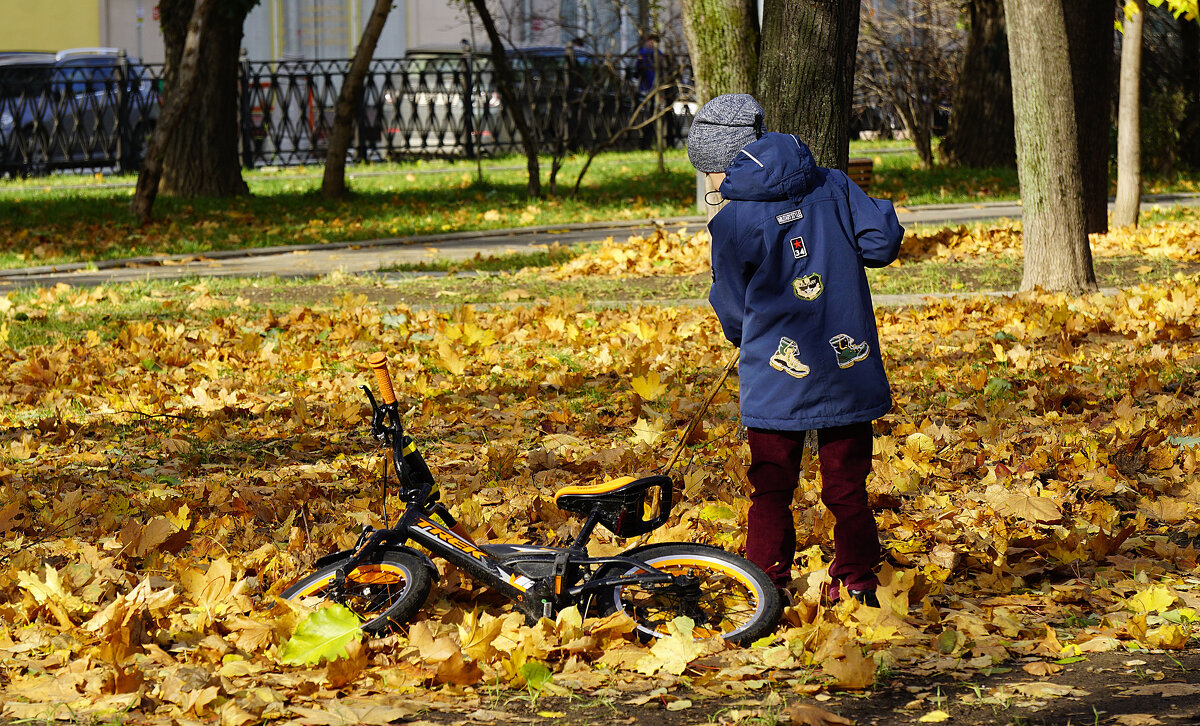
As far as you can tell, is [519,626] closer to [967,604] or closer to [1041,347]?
[967,604]

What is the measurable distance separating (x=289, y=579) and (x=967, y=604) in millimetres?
1936

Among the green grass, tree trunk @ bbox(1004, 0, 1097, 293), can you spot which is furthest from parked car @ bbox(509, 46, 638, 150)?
tree trunk @ bbox(1004, 0, 1097, 293)

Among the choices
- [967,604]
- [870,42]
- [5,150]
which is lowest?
[967,604]

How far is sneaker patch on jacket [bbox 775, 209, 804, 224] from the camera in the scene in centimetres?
333

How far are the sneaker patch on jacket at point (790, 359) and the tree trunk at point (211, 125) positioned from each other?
14223mm

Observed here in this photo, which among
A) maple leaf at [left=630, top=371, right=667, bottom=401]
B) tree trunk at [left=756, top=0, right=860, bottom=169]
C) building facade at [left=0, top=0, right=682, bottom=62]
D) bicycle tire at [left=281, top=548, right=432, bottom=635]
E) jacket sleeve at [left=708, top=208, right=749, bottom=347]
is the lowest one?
bicycle tire at [left=281, top=548, right=432, bottom=635]

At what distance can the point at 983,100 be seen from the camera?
63.3ft

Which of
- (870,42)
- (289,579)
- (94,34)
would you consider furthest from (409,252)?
(94,34)

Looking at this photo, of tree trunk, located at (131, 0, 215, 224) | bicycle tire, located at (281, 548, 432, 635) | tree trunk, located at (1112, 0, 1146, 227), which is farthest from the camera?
tree trunk, located at (131, 0, 215, 224)

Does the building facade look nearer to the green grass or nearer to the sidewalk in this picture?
the green grass

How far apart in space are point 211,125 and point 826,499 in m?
14.7

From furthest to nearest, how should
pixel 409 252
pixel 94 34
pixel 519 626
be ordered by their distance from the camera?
1. pixel 94 34
2. pixel 409 252
3. pixel 519 626

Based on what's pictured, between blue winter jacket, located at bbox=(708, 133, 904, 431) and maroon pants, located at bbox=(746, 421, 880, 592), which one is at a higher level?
blue winter jacket, located at bbox=(708, 133, 904, 431)

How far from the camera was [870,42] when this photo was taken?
2142 centimetres
